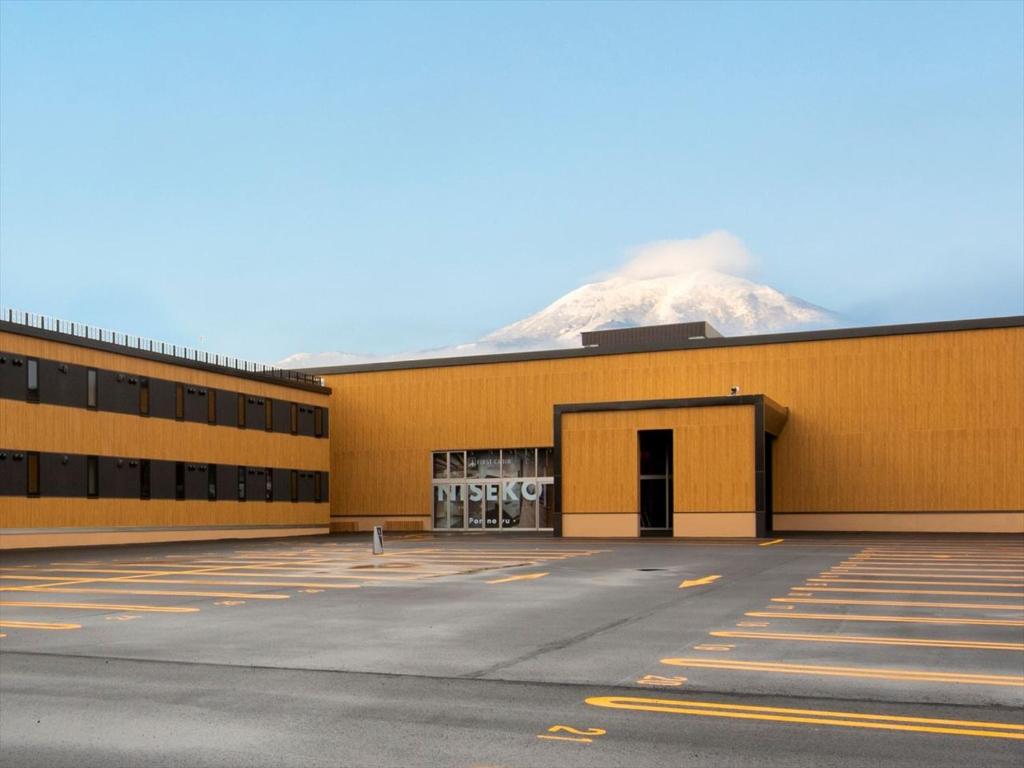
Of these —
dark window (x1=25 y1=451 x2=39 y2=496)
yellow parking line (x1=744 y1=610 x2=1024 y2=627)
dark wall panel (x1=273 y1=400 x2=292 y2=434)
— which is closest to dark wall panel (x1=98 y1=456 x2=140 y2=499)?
dark window (x1=25 y1=451 x2=39 y2=496)

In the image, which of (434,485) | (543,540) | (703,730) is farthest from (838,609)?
(434,485)

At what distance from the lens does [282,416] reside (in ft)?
167

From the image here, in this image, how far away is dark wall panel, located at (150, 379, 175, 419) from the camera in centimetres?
4206

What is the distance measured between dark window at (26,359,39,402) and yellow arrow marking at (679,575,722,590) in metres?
25.6

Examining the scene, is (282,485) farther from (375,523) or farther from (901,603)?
(901,603)

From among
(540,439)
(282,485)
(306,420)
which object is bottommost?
(282,485)

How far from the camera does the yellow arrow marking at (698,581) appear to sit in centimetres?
1917

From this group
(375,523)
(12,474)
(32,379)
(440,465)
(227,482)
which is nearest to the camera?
(12,474)

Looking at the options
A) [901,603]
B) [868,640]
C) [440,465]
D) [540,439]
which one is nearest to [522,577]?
[901,603]

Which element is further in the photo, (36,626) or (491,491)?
(491,491)

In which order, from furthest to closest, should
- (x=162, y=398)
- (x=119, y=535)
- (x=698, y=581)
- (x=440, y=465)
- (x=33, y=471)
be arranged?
(x=440, y=465) → (x=162, y=398) → (x=119, y=535) → (x=33, y=471) → (x=698, y=581)

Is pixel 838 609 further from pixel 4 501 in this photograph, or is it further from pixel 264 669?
pixel 4 501

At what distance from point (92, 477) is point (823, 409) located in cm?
2972

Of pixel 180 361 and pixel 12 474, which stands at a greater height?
pixel 180 361
